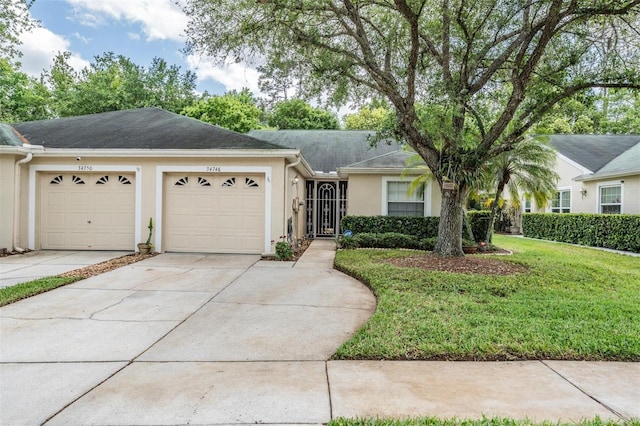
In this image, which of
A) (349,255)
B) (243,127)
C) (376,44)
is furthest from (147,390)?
(243,127)

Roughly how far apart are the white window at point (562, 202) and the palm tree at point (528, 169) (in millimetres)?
5293

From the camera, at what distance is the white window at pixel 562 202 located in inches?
628

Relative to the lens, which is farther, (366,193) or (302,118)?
(302,118)

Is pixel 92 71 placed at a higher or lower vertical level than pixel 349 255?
higher

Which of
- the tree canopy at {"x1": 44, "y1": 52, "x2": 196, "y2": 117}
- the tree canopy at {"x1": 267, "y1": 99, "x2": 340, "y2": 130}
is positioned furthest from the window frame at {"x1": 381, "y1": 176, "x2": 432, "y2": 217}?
the tree canopy at {"x1": 44, "y1": 52, "x2": 196, "y2": 117}

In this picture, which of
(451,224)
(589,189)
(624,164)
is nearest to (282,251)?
(451,224)

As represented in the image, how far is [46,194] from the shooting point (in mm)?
10219

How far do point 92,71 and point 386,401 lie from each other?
3463 centimetres

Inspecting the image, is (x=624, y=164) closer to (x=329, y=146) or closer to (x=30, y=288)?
(x=329, y=146)

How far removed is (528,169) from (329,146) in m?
8.47

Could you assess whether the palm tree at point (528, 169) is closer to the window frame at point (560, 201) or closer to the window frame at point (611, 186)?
the window frame at point (611, 186)

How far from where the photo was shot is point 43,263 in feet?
27.2

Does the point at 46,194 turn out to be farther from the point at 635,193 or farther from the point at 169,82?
the point at 169,82

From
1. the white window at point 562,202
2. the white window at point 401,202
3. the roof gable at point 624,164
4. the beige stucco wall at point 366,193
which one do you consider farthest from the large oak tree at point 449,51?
the white window at point 562,202
